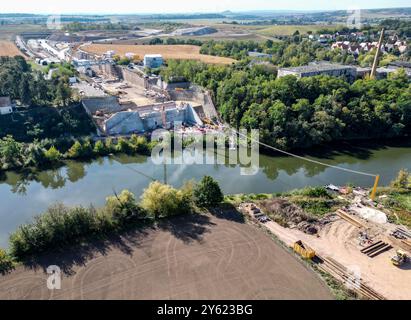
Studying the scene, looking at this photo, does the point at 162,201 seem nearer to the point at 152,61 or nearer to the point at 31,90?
the point at 31,90

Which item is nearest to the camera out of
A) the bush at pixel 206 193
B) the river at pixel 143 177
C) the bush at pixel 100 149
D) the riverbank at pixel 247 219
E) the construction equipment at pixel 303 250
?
the construction equipment at pixel 303 250

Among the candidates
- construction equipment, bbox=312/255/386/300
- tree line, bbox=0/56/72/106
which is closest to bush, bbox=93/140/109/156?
tree line, bbox=0/56/72/106

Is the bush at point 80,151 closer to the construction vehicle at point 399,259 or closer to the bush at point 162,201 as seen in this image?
the bush at point 162,201

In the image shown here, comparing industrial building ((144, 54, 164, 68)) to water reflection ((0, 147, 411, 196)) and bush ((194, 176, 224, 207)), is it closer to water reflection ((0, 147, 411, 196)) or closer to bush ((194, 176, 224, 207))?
water reflection ((0, 147, 411, 196))

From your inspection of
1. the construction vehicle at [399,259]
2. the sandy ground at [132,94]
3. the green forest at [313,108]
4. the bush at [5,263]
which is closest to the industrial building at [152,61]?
the sandy ground at [132,94]
